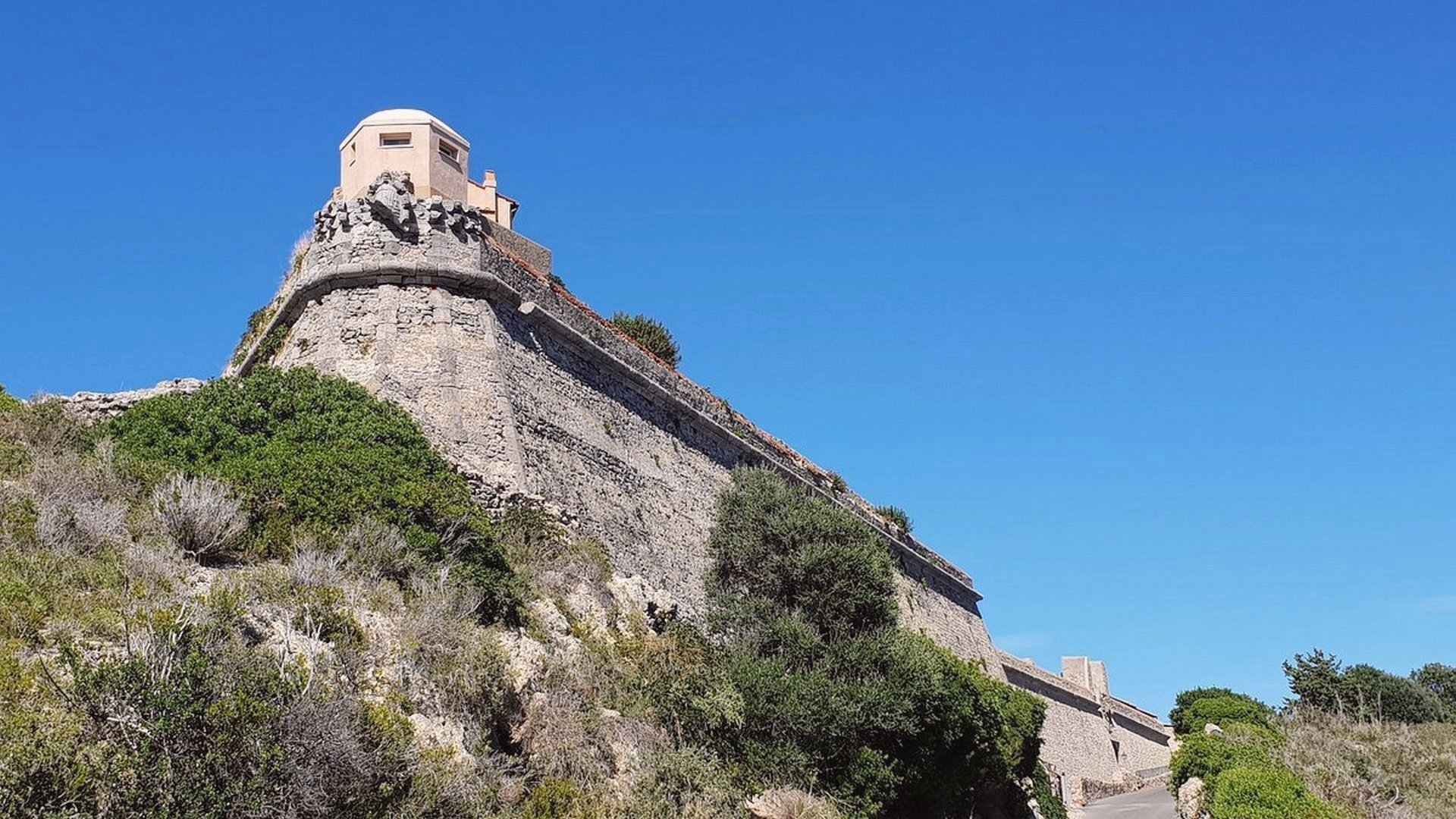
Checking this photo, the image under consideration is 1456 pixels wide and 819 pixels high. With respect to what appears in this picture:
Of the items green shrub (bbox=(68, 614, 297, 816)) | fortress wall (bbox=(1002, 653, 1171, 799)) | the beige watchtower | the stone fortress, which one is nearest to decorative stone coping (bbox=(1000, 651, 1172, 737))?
fortress wall (bbox=(1002, 653, 1171, 799))

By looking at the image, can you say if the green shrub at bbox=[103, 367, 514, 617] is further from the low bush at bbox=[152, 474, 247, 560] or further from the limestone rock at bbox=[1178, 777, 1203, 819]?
the limestone rock at bbox=[1178, 777, 1203, 819]

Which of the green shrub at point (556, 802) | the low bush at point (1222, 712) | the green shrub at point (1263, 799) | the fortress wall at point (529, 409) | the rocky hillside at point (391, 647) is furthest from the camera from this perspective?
the low bush at point (1222, 712)

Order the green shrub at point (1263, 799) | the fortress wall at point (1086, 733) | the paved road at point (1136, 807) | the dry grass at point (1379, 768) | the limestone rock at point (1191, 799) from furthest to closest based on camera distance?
the fortress wall at point (1086, 733), the paved road at point (1136, 807), the limestone rock at point (1191, 799), the dry grass at point (1379, 768), the green shrub at point (1263, 799)

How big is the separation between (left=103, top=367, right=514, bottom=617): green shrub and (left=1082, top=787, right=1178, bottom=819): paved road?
1777cm

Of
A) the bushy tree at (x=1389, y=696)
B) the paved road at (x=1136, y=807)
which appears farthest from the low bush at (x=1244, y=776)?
the bushy tree at (x=1389, y=696)

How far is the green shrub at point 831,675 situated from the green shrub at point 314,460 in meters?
3.47

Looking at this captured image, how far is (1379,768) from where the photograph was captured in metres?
A: 23.5

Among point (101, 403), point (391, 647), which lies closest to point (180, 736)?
point (391, 647)

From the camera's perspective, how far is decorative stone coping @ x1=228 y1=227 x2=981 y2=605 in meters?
18.6

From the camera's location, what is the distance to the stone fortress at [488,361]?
17.8 metres

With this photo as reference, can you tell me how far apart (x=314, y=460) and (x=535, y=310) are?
628 cm

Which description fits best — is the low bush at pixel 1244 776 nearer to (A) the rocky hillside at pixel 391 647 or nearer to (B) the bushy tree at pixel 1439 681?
(A) the rocky hillside at pixel 391 647

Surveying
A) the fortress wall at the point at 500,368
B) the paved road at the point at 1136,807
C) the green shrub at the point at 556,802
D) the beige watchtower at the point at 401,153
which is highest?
the beige watchtower at the point at 401,153

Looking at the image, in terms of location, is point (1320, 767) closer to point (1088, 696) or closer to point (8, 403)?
point (1088, 696)
